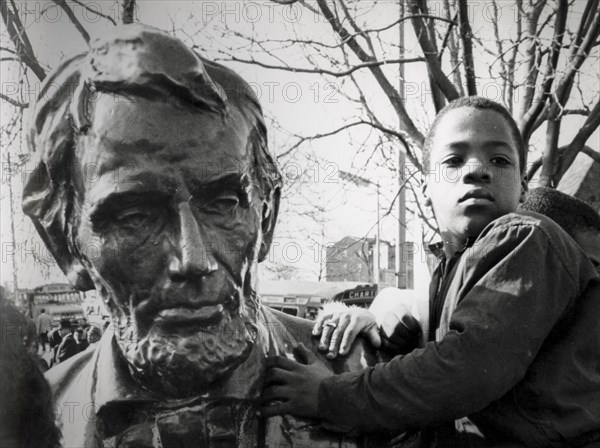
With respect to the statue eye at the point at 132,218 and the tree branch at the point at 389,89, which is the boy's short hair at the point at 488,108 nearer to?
the statue eye at the point at 132,218

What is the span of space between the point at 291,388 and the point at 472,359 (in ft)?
1.63

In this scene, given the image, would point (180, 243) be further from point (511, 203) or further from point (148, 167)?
point (511, 203)

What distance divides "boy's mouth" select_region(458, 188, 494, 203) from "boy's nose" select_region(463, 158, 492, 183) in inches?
1.5

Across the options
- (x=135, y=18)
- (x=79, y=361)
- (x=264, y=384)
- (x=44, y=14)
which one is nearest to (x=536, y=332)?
(x=264, y=384)

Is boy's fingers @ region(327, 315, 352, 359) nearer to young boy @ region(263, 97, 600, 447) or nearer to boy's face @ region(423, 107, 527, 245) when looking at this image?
young boy @ region(263, 97, 600, 447)

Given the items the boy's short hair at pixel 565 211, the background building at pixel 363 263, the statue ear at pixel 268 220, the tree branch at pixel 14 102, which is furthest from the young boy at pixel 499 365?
the background building at pixel 363 263

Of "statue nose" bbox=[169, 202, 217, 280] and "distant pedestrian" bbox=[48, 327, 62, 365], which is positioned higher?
"statue nose" bbox=[169, 202, 217, 280]

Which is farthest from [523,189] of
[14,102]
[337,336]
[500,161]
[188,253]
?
[14,102]

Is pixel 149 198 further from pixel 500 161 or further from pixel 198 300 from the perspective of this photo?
pixel 500 161

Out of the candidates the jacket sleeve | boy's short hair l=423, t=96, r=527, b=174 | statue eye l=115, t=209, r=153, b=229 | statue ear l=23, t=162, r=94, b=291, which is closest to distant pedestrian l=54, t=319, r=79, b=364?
statue ear l=23, t=162, r=94, b=291

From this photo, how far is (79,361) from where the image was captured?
1717 mm

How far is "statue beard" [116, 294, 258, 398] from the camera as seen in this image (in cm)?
156

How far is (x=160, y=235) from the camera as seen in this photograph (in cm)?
155

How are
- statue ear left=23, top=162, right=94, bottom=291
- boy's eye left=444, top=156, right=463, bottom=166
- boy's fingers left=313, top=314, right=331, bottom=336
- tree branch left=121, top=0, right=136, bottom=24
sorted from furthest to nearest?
1. boy's eye left=444, top=156, right=463, bottom=166
2. boy's fingers left=313, top=314, right=331, bottom=336
3. tree branch left=121, top=0, right=136, bottom=24
4. statue ear left=23, top=162, right=94, bottom=291
